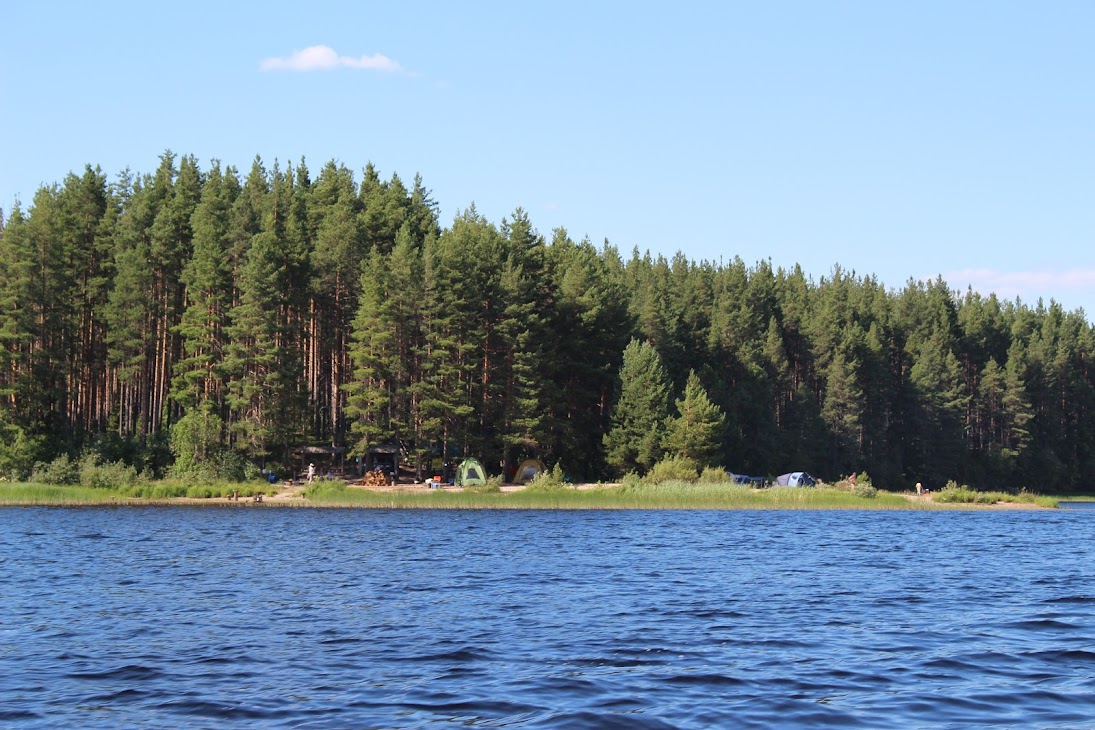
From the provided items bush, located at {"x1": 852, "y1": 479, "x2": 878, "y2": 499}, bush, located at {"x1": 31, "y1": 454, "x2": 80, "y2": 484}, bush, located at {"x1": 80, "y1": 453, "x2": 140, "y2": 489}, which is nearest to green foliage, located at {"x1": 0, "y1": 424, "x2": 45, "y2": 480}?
bush, located at {"x1": 31, "y1": 454, "x2": 80, "y2": 484}

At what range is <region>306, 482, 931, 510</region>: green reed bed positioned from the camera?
201 feet

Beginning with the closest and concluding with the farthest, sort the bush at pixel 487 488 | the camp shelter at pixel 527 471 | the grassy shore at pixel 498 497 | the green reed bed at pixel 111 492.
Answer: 1. the green reed bed at pixel 111 492
2. the grassy shore at pixel 498 497
3. the bush at pixel 487 488
4. the camp shelter at pixel 527 471

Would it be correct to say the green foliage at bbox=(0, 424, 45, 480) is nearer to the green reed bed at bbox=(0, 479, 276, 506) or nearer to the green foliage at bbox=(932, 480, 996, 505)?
the green reed bed at bbox=(0, 479, 276, 506)

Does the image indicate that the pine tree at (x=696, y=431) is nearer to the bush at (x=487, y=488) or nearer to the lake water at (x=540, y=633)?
the bush at (x=487, y=488)

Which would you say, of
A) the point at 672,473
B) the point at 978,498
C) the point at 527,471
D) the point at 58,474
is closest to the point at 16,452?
the point at 58,474

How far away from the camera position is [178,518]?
170ft

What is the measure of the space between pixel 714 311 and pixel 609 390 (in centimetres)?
3020

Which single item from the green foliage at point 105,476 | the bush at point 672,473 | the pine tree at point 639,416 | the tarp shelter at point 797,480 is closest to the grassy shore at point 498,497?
the green foliage at point 105,476

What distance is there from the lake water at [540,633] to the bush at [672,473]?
30.7m

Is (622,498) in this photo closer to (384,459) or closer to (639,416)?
(639,416)

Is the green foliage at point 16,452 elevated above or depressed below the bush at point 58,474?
above

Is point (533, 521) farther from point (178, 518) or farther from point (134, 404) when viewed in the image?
point (134, 404)

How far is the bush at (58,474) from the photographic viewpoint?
212ft

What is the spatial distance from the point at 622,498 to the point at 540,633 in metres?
44.4
